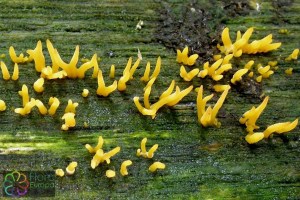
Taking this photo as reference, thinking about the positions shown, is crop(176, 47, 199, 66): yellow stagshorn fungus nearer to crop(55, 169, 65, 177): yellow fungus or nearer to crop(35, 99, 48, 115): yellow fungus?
crop(35, 99, 48, 115): yellow fungus

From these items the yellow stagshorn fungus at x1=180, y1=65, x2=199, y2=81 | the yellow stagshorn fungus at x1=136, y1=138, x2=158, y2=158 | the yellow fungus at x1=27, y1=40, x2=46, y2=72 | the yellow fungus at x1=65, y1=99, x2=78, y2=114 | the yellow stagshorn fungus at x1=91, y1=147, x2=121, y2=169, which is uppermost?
the yellow fungus at x1=27, y1=40, x2=46, y2=72

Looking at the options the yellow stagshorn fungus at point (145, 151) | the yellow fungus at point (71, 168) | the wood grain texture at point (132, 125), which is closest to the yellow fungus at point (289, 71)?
the wood grain texture at point (132, 125)

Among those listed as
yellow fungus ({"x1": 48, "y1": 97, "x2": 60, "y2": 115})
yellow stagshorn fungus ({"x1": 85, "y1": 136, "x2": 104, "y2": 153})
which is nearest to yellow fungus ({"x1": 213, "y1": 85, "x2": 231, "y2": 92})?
yellow stagshorn fungus ({"x1": 85, "y1": 136, "x2": 104, "y2": 153})

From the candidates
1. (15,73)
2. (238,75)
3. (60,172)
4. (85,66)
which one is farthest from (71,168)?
(238,75)

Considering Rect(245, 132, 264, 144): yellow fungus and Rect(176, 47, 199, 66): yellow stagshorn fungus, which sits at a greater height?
Rect(176, 47, 199, 66): yellow stagshorn fungus

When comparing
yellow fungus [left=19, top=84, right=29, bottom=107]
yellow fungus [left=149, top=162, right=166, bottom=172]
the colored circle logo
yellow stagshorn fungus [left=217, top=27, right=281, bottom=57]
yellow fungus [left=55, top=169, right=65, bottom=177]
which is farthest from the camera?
yellow stagshorn fungus [left=217, top=27, right=281, bottom=57]

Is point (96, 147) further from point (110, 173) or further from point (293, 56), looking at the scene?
point (293, 56)
